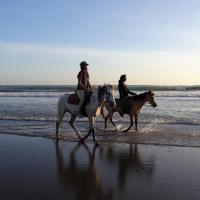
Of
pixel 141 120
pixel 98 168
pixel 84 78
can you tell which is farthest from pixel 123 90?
pixel 98 168

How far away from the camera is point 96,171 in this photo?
8445 millimetres

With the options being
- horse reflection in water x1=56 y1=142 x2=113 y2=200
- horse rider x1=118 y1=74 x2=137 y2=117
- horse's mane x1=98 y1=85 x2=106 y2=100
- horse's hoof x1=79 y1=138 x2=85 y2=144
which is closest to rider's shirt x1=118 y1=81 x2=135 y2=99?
horse rider x1=118 y1=74 x2=137 y2=117

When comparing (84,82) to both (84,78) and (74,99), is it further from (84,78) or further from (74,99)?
(74,99)

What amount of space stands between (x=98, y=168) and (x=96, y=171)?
0.32m

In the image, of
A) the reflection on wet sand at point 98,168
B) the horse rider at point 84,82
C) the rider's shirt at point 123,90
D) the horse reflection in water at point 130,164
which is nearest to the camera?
the reflection on wet sand at point 98,168

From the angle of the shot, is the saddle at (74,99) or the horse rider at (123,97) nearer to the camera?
the saddle at (74,99)

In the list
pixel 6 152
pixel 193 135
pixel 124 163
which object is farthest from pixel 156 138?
pixel 6 152

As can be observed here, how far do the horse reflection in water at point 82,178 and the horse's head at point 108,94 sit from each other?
196 centimetres

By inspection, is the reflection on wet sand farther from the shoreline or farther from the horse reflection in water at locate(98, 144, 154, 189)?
the shoreline

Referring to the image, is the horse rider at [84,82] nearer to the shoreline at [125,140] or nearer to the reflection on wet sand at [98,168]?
the shoreline at [125,140]

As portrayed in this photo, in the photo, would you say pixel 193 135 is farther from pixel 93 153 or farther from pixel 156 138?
pixel 93 153

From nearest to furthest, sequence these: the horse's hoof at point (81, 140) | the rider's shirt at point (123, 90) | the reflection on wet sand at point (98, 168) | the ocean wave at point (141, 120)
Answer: the reflection on wet sand at point (98, 168) → the horse's hoof at point (81, 140) → the rider's shirt at point (123, 90) → the ocean wave at point (141, 120)

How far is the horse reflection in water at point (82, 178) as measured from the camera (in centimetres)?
671

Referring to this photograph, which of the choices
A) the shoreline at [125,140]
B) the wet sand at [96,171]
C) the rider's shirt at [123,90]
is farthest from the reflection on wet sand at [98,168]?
the rider's shirt at [123,90]
